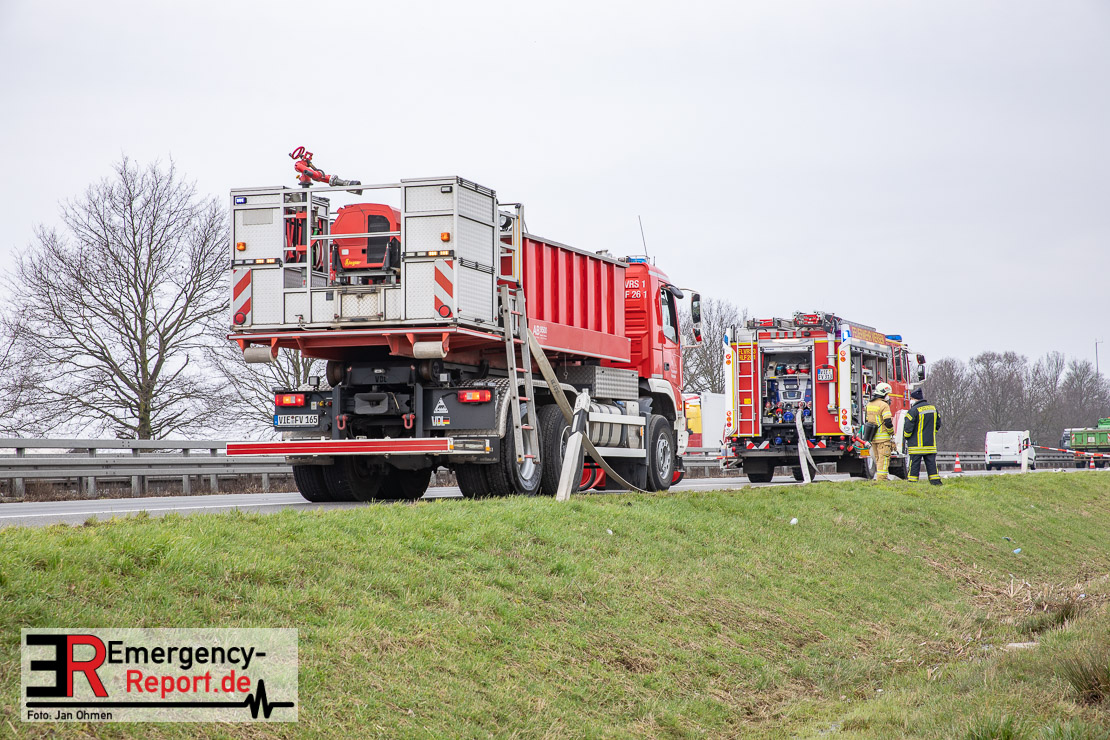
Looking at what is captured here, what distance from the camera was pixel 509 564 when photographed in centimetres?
768

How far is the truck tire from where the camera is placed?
1260 cm

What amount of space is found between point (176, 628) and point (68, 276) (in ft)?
80.0

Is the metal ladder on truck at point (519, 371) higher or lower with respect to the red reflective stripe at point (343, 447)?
higher

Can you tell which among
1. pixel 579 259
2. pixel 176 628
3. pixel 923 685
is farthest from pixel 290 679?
pixel 579 259

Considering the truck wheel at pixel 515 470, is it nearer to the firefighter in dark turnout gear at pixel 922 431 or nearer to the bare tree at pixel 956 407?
the firefighter in dark turnout gear at pixel 922 431

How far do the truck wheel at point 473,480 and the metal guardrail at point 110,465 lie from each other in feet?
19.7

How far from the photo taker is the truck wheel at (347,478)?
13.0 meters

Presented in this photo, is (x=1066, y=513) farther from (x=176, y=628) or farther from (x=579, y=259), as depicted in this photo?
(x=176, y=628)

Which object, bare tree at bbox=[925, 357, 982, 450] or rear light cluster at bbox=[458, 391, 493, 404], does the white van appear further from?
rear light cluster at bbox=[458, 391, 493, 404]

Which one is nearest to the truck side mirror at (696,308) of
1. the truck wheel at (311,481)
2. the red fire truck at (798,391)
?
the red fire truck at (798,391)

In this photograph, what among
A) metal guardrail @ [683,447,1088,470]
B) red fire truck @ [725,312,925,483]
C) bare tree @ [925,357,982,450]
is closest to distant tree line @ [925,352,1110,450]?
bare tree @ [925,357,982,450]

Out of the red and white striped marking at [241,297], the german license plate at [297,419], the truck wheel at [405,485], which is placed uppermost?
the red and white striped marking at [241,297]

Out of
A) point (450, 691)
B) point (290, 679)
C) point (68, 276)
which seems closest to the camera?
point (290, 679)

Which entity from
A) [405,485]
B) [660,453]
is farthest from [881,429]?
[405,485]
